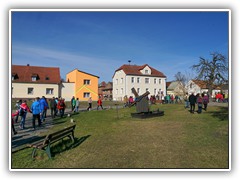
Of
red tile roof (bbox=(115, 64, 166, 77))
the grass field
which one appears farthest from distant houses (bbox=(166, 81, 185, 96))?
the grass field

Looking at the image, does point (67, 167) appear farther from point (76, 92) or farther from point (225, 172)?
point (76, 92)

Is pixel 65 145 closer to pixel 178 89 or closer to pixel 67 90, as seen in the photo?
pixel 67 90

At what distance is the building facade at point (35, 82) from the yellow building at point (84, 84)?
12.2 ft

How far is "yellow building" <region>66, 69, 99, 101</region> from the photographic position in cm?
4409

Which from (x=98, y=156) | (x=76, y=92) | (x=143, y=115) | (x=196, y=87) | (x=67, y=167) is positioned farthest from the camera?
(x=196, y=87)

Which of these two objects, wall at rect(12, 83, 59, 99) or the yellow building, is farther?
the yellow building

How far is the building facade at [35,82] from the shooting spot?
38.4 m

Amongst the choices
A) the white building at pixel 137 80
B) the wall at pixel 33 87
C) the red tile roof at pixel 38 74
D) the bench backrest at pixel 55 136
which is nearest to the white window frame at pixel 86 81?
the red tile roof at pixel 38 74

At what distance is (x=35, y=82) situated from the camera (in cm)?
3978

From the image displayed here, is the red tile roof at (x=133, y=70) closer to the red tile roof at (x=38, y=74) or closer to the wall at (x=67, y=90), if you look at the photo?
the wall at (x=67, y=90)

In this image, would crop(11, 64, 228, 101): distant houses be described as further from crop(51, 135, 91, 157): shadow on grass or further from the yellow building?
crop(51, 135, 91, 157): shadow on grass
